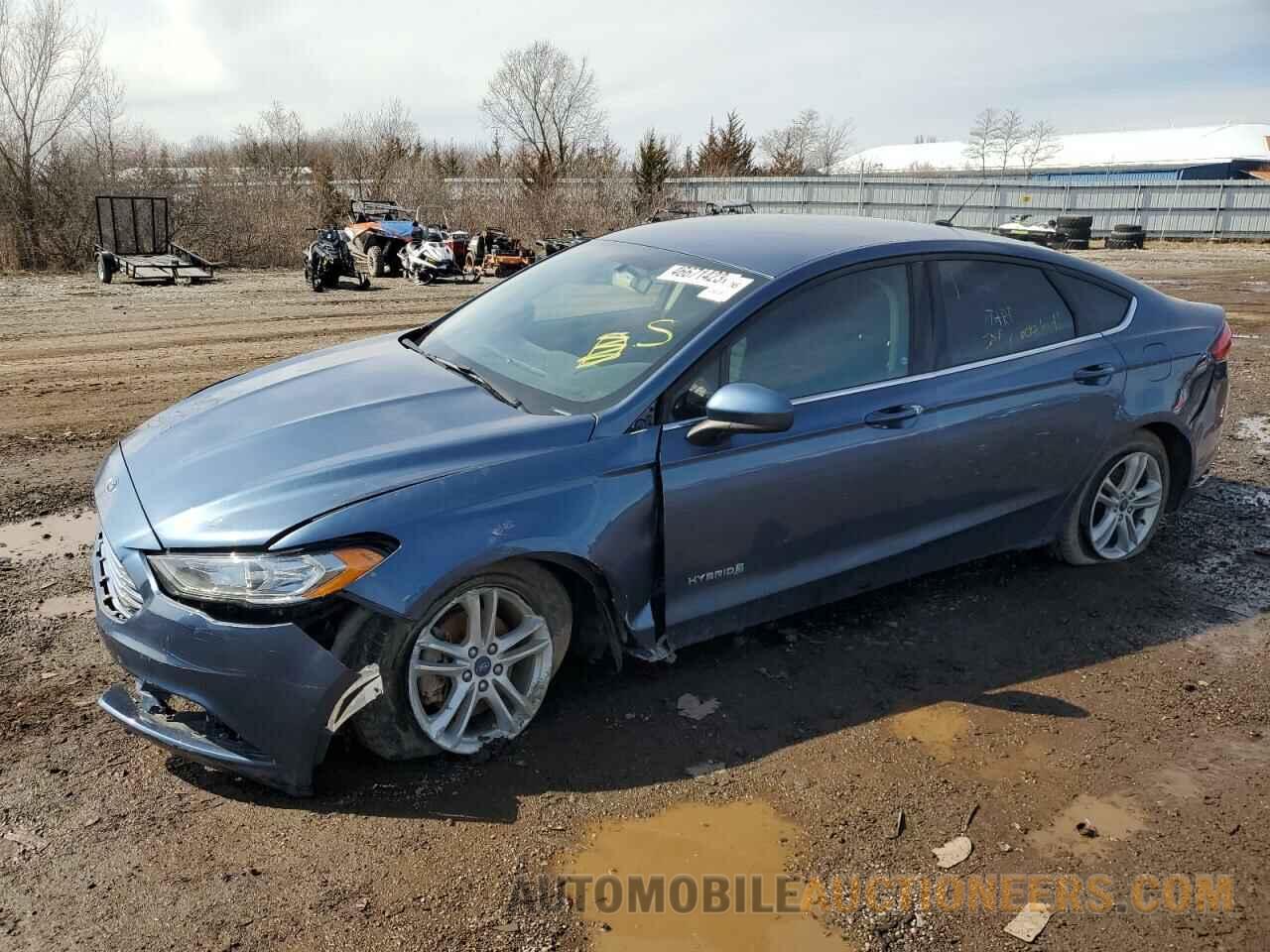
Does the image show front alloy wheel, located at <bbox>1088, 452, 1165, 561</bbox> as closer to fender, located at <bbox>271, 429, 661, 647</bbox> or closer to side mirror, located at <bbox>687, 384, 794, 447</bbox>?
side mirror, located at <bbox>687, 384, 794, 447</bbox>

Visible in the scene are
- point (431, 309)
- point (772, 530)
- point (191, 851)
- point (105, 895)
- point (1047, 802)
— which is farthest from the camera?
point (431, 309)

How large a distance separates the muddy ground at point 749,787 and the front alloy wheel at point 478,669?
0.12m

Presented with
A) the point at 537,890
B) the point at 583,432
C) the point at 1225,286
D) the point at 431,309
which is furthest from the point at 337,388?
the point at 1225,286

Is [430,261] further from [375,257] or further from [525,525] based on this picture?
[525,525]

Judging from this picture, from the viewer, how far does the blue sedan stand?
2.75 metres

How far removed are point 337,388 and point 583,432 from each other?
1110 millimetres

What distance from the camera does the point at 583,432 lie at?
3170mm

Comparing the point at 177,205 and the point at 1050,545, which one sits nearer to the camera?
the point at 1050,545

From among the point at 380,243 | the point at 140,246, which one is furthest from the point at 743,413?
the point at 140,246

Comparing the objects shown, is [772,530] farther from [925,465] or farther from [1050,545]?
[1050,545]

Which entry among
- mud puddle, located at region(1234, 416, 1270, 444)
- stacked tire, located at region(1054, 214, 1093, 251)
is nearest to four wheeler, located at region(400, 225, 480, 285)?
mud puddle, located at region(1234, 416, 1270, 444)

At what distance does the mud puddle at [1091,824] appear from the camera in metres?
2.86

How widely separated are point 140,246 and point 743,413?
21457 mm

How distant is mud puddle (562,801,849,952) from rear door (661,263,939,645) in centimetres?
72
